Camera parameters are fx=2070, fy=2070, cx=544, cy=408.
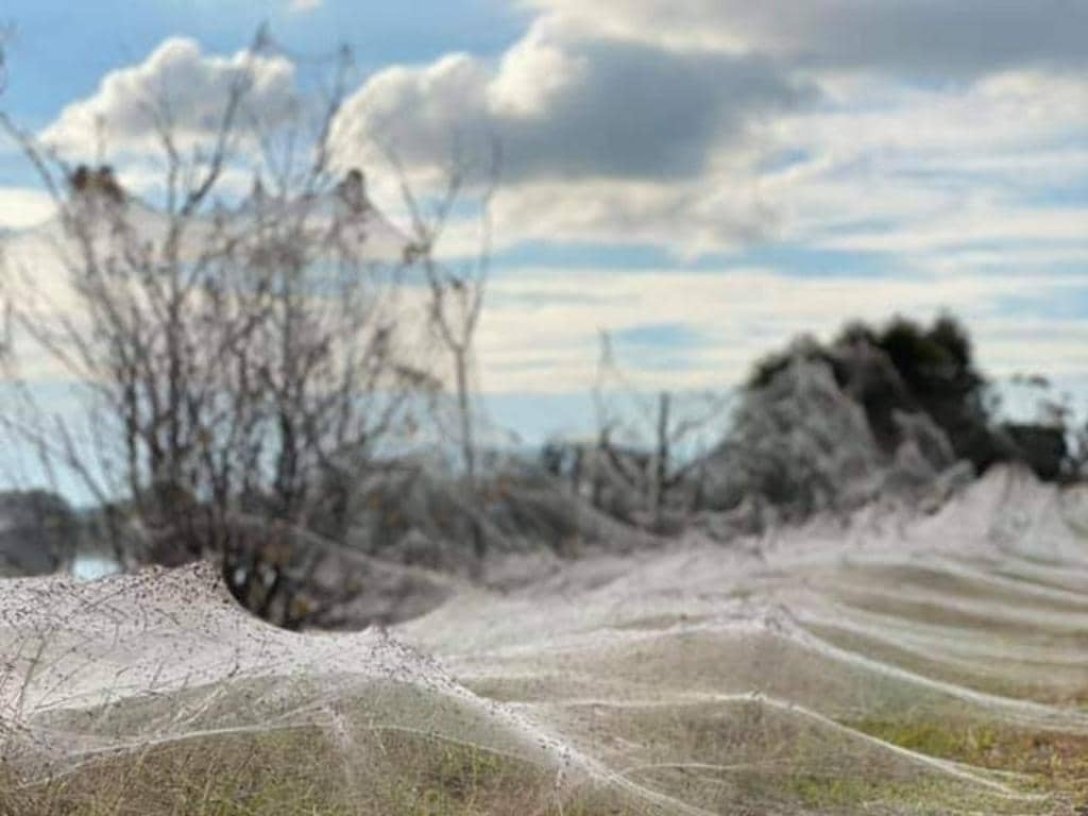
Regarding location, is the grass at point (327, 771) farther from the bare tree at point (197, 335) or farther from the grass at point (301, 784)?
the bare tree at point (197, 335)

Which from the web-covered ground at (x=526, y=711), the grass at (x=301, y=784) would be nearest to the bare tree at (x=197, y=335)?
the web-covered ground at (x=526, y=711)

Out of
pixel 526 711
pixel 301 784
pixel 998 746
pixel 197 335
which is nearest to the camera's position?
pixel 301 784

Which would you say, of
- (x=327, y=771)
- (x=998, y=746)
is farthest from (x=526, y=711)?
(x=998, y=746)

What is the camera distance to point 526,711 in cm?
620

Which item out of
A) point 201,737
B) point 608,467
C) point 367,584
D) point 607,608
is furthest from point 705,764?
point 608,467

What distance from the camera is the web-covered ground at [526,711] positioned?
503 cm

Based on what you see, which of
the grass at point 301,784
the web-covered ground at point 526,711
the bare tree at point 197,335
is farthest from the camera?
the bare tree at point 197,335

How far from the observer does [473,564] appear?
560 inches

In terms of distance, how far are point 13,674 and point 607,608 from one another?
4.84 metres

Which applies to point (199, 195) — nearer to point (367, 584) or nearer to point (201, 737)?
point (367, 584)

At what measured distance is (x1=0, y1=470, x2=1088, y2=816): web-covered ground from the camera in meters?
5.03

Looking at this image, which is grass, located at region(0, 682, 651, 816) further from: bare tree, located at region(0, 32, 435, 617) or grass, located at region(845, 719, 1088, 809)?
bare tree, located at region(0, 32, 435, 617)

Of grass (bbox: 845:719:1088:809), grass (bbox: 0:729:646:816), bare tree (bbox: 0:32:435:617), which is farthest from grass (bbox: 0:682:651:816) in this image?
bare tree (bbox: 0:32:435:617)

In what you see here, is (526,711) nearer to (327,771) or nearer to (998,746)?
(327,771)
